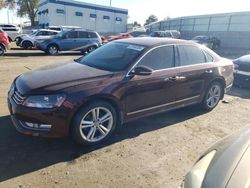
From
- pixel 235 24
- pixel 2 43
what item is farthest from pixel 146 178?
pixel 235 24

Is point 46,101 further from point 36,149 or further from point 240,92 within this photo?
point 240,92

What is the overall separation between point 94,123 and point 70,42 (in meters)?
14.2

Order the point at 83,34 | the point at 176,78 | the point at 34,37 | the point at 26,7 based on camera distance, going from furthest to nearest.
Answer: the point at 26,7 < the point at 34,37 < the point at 83,34 < the point at 176,78

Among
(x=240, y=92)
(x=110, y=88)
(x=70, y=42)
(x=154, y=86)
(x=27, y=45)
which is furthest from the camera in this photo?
(x=27, y=45)

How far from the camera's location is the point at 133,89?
4391mm

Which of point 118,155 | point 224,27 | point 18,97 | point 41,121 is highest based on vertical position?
point 224,27

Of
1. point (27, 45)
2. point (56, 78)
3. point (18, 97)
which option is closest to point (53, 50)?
point (27, 45)

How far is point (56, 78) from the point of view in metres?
4.12

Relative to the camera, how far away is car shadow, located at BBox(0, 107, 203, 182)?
354 centimetres

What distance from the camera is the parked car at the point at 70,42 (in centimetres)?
1695

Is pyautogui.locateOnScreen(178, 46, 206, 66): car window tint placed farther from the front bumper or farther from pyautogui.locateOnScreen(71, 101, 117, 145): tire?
the front bumper

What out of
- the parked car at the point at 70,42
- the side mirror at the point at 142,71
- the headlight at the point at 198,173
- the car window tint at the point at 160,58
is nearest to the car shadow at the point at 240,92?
the car window tint at the point at 160,58

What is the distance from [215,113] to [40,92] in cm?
396

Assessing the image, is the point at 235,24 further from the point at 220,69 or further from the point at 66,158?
the point at 66,158
